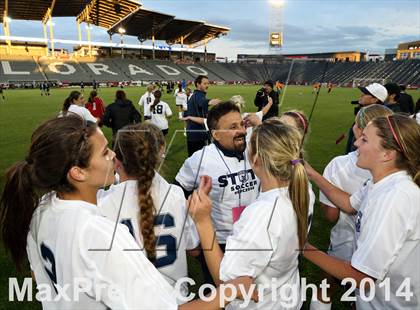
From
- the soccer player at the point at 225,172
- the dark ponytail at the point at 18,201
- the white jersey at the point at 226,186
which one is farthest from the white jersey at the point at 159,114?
the dark ponytail at the point at 18,201

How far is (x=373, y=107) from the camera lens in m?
2.60

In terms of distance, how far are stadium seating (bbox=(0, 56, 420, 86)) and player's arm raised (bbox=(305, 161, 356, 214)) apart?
48668 millimetres

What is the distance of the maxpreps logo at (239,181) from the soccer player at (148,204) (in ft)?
2.73

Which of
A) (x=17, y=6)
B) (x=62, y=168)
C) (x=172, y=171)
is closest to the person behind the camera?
(x=62, y=168)

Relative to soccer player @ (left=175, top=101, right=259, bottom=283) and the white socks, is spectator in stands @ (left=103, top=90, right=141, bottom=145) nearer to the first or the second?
soccer player @ (left=175, top=101, right=259, bottom=283)

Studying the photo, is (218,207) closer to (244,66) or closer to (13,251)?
(13,251)

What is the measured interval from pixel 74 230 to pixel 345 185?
2293 millimetres

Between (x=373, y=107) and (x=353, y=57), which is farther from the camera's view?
(x=353, y=57)

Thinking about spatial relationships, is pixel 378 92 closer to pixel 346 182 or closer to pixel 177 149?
pixel 346 182

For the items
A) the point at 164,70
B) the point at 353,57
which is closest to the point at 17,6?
the point at 164,70

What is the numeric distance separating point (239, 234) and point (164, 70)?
68.1 metres

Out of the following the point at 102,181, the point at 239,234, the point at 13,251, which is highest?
the point at 102,181

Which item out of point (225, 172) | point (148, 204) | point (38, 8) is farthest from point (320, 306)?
point (38, 8)

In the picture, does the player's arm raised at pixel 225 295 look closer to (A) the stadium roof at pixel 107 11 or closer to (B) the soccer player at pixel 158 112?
(B) the soccer player at pixel 158 112
